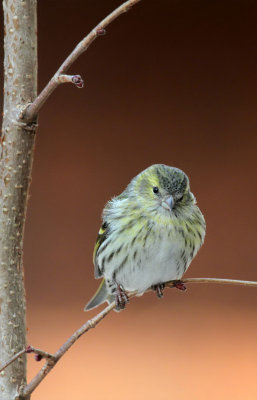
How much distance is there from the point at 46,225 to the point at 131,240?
0.66 meters

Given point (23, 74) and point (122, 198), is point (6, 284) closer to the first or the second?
point (23, 74)

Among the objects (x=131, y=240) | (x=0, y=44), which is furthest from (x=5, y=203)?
(x=0, y=44)

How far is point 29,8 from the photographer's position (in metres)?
0.62

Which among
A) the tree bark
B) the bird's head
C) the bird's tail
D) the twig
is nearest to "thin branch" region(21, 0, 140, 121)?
the tree bark

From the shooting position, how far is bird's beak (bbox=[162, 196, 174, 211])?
0.86 meters

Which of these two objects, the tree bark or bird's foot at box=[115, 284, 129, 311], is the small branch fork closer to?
the tree bark

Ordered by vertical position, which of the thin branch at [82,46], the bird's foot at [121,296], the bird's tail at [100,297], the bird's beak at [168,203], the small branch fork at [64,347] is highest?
the thin branch at [82,46]

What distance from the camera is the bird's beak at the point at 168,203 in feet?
2.83

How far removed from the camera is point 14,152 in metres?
0.62

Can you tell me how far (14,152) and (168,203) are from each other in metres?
0.30

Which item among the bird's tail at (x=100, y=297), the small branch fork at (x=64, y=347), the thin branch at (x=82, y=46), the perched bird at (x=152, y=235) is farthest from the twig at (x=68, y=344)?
the bird's tail at (x=100, y=297)

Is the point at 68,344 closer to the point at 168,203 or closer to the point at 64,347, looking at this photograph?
the point at 64,347

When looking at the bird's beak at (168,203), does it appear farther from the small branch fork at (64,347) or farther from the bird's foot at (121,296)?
the small branch fork at (64,347)

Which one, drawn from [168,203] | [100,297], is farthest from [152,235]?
[100,297]
